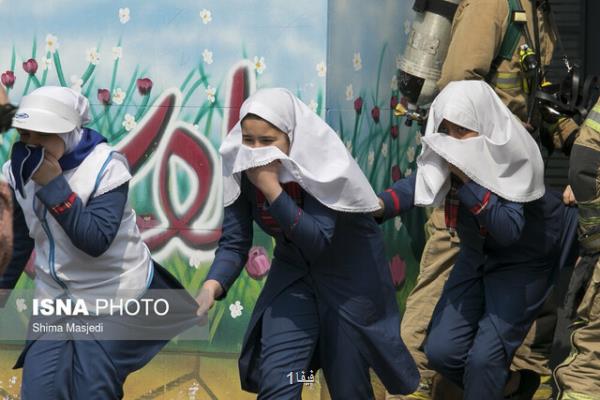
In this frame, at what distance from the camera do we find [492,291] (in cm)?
612

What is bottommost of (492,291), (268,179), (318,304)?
(492,291)

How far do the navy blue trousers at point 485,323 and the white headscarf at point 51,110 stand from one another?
1784 millimetres

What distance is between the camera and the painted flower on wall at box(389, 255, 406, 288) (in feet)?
23.4

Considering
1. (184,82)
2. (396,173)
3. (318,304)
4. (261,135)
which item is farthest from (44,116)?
(396,173)

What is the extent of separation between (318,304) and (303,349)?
193 millimetres

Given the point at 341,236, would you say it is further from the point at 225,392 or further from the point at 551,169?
the point at 551,169

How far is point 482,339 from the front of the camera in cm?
605

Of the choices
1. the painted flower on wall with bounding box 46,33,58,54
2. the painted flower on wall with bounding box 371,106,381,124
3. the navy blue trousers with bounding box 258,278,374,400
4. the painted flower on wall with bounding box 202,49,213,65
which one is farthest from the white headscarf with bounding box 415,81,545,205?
the painted flower on wall with bounding box 46,33,58,54

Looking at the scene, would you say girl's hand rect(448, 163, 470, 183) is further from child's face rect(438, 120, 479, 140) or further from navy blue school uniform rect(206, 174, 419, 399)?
navy blue school uniform rect(206, 174, 419, 399)

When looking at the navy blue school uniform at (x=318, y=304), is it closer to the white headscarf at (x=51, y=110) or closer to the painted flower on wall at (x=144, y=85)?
the white headscarf at (x=51, y=110)

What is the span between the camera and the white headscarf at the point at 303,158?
17.6ft

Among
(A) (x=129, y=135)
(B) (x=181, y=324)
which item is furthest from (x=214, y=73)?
(B) (x=181, y=324)

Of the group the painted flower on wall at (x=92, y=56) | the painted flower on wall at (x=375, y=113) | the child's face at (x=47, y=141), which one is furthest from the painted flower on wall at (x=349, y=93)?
the child's face at (x=47, y=141)

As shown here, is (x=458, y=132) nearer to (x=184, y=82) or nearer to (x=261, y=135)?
(x=261, y=135)
